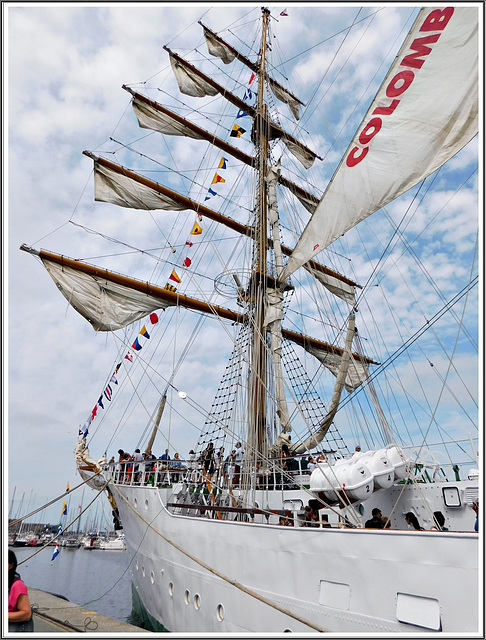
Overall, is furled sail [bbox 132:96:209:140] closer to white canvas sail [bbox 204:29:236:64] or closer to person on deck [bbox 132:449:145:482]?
white canvas sail [bbox 204:29:236:64]

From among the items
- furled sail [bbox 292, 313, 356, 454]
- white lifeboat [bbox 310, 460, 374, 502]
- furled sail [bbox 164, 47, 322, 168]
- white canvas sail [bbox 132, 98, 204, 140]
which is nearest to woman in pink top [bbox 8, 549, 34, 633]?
white lifeboat [bbox 310, 460, 374, 502]

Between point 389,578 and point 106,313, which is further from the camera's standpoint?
point 106,313

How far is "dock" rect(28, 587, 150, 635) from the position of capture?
4.99 meters

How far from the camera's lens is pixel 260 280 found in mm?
10531

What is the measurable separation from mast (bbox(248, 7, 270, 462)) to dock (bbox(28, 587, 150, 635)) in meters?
4.48

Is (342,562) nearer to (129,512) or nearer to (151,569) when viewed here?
(151,569)

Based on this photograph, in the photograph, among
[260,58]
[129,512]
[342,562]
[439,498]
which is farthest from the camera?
[260,58]

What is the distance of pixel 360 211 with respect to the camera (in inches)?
297

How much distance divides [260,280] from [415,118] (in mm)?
5063

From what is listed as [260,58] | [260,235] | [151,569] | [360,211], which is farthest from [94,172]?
[151,569]

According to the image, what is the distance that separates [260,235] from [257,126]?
6571mm

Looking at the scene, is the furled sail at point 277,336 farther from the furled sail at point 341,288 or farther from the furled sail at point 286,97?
the furled sail at point 286,97

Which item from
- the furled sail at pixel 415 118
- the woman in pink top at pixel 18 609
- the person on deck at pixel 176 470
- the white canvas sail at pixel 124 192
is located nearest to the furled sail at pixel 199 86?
the white canvas sail at pixel 124 192

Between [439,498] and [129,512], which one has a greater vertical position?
[439,498]
